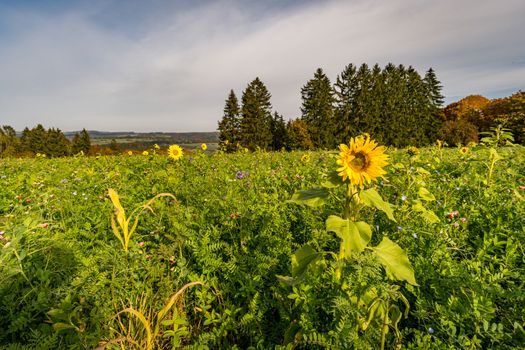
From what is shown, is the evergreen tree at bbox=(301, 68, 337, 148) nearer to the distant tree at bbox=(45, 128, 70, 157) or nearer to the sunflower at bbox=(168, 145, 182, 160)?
the sunflower at bbox=(168, 145, 182, 160)

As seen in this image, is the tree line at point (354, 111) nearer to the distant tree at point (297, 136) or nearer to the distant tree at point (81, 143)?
the distant tree at point (297, 136)

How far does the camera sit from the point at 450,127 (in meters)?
43.5

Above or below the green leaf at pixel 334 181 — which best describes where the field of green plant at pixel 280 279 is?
below

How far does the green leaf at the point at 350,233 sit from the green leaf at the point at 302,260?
0.69ft

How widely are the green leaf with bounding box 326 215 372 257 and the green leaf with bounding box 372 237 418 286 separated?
0.19 meters

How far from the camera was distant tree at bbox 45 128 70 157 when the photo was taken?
86375 mm

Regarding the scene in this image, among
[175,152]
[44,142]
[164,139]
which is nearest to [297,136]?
[175,152]

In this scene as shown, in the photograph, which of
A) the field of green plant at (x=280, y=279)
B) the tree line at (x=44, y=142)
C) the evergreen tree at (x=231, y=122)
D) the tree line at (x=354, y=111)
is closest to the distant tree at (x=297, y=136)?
the tree line at (x=354, y=111)

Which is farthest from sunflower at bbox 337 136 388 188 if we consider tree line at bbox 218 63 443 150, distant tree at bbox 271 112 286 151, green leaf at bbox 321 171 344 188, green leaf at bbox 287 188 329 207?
distant tree at bbox 271 112 286 151

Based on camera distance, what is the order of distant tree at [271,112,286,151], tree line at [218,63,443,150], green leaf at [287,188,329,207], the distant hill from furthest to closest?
1. the distant hill
2. distant tree at [271,112,286,151]
3. tree line at [218,63,443,150]
4. green leaf at [287,188,329,207]

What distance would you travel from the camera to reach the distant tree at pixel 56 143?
86.4 meters

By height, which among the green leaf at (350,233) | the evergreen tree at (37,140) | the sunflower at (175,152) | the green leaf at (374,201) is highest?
the evergreen tree at (37,140)

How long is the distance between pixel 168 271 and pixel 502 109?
216 feet

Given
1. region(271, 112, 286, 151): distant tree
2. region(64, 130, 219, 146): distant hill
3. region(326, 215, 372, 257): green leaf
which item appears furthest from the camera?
region(64, 130, 219, 146): distant hill
